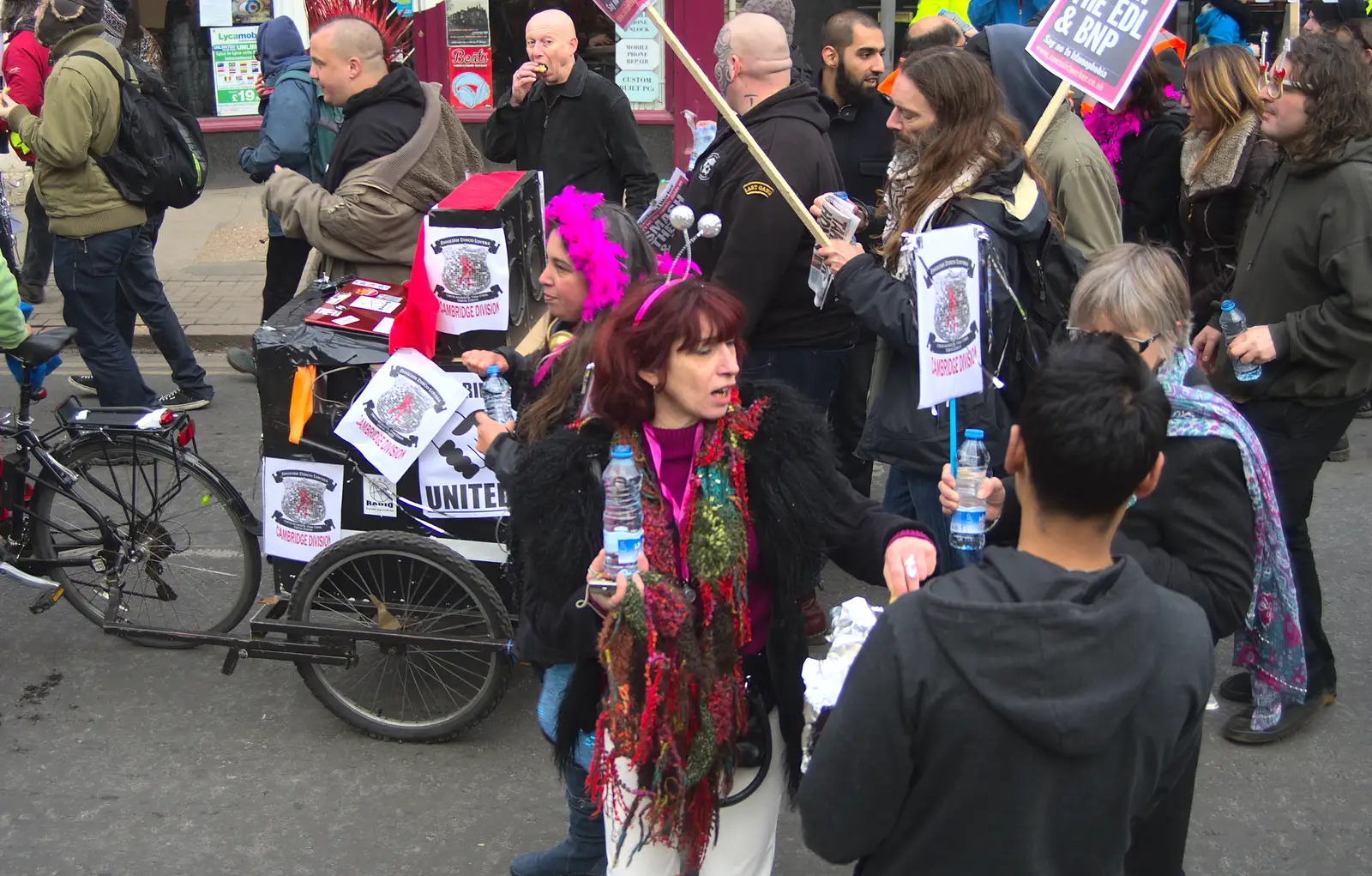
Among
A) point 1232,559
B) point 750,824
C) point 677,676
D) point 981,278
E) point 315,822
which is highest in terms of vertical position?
point 981,278

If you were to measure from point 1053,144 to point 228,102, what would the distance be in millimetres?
9507

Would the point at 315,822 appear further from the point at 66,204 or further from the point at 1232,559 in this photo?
the point at 66,204

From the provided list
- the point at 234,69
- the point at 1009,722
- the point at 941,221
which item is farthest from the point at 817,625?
the point at 234,69

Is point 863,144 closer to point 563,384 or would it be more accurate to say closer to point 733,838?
point 563,384

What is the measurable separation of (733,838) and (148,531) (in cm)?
272

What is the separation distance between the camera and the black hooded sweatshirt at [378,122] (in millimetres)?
4910

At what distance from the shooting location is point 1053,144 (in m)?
4.09

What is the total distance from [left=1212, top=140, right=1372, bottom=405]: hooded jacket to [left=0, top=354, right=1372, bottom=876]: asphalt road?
1.10m

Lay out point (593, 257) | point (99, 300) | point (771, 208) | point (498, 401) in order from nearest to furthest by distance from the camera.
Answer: point (593, 257) → point (498, 401) → point (771, 208) → point (99, 300)

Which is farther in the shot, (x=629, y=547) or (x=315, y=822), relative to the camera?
(x=315, y=822)

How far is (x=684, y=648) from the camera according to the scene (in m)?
2.43

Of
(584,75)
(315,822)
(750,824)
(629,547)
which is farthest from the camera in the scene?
(584,75)

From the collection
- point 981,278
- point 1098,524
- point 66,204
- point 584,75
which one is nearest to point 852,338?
point 981,278

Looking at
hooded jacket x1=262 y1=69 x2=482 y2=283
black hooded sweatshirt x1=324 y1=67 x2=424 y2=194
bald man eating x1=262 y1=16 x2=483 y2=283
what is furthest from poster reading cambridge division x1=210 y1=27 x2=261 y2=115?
hooded jacket x1=262 y1=69 x2=482 y2=283
